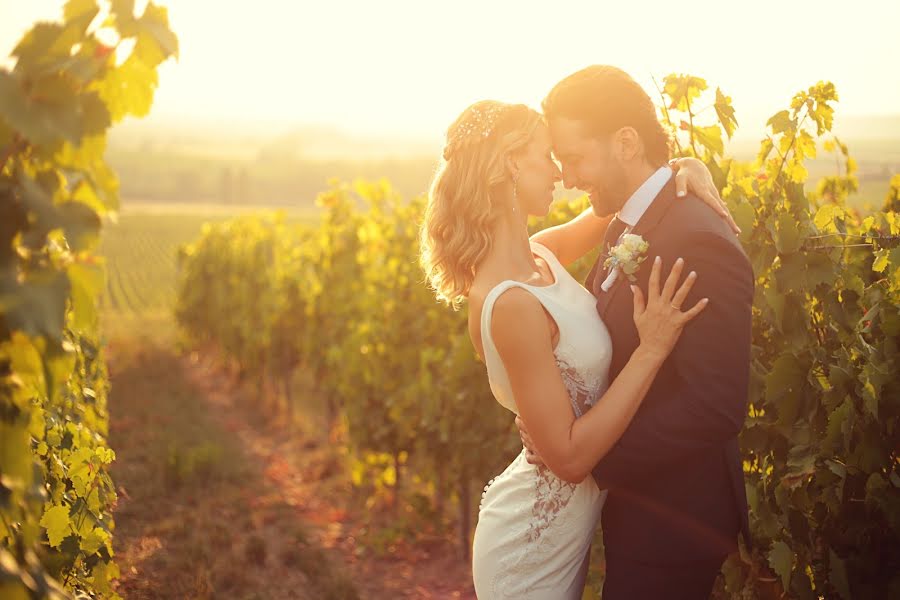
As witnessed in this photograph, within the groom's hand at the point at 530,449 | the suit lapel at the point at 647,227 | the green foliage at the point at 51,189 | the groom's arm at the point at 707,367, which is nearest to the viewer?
the green foliage at the point at 51,189

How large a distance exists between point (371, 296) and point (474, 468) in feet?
7.46

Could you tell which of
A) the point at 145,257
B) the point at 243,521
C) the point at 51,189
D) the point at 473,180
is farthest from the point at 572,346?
the point at 145,257

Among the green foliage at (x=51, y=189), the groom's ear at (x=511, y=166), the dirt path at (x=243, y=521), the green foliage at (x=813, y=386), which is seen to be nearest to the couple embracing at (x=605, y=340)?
the groom's ear at (x=511, y=166)

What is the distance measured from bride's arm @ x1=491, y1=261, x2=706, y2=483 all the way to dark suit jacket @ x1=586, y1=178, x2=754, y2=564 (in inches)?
2.5

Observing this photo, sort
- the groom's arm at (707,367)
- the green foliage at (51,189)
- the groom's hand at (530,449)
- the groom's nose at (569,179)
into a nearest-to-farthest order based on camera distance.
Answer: the green foliage at (51,189) → the groom's arm at (707,367) → the groom's hand at (530,449) → the groom's nose at (569,179)

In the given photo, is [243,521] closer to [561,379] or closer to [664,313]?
[561,379]

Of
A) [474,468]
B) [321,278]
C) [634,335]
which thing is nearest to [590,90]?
[634,335]

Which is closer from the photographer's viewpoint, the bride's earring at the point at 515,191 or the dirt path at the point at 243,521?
the bride's earring at the point at 515,191

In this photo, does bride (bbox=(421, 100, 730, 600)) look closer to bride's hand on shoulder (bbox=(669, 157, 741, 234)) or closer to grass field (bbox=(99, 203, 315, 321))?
bride's hand on shoulder (bbox=(669, 157, 741, 234))

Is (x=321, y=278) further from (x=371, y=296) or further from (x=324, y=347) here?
(x=371, y=296)

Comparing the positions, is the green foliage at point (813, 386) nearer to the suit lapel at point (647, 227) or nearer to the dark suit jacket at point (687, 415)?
the dark suit jacket at point (687, 415)

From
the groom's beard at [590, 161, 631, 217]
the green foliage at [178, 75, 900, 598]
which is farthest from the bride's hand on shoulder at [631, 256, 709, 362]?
the green foliage at [178, 75, 900, 598]

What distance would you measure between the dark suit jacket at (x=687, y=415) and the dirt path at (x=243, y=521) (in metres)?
3.26

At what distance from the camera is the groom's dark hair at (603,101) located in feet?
8.75
